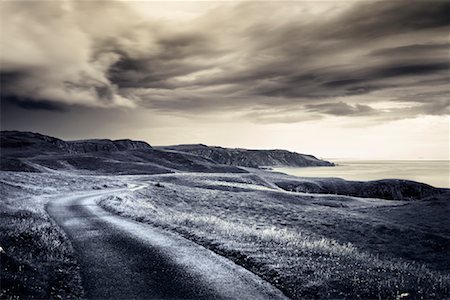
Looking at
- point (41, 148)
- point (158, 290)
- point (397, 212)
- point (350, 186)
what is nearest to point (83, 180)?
point (397, 212)

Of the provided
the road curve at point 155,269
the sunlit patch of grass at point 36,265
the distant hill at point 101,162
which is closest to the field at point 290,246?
the sunlit patch of grass at point 36,265

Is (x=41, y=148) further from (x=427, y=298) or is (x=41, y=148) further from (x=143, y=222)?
(x=427, y=298)

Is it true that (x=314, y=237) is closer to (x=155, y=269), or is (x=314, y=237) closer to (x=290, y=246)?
(x=290, y=246)

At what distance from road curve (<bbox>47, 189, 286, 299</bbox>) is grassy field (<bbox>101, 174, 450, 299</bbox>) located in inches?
38.4

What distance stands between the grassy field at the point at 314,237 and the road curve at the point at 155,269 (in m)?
0.98

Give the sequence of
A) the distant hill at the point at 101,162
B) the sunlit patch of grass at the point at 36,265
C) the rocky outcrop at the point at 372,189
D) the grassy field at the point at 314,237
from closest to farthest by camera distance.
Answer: the sunlit patch of grass at the point at 36,265, the grassy field at the point at 314,237, the distant hill at the point at 101,162, the rocky outcrop at the point at 372,189

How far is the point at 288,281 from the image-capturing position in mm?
11773

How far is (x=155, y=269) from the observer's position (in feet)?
42.3

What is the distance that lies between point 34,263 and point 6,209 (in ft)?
52.9

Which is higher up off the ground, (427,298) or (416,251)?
(427,298)

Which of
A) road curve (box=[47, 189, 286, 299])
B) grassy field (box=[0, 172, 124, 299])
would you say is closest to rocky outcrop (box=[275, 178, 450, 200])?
road curve (box=[47, 189, 286, 299])

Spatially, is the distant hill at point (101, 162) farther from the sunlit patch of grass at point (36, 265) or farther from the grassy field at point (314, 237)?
the sunlit patch of grass at point (36, 265)

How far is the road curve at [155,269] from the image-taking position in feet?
35.6

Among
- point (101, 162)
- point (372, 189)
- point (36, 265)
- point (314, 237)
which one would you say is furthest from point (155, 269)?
point (101, 162)
